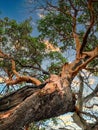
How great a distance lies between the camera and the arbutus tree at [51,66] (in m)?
6.57

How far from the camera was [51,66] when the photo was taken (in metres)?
12.3

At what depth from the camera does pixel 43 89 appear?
22.7 feet

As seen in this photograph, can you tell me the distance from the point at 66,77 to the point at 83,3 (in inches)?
139

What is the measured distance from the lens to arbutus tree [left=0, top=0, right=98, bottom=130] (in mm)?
6566

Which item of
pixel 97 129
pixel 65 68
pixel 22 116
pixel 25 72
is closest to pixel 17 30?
pixel 25 72

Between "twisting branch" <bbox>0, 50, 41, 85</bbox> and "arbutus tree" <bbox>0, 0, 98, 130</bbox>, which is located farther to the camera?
"twisting branch" <bbox>0, 50, 41, 85</bbox>

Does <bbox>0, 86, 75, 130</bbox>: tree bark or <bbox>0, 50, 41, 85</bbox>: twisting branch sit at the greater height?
<bbox>0, 50, 41, 85</bbox>: twisting branch

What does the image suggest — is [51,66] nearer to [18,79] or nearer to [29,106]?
A: [18,79]

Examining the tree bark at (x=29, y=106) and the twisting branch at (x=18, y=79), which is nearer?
the tree bark at (x=29, y=106)

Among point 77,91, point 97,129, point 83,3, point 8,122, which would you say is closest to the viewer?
point 8,122

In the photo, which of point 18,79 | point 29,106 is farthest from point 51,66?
point 29,106

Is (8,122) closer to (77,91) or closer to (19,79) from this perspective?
(19,79)

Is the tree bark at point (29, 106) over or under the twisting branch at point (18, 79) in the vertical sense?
under

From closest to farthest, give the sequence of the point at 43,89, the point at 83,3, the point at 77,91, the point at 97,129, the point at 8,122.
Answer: the point at 8,122
the point at 43,89
the point at 97,129
the point at 83,3
the point at 77,91
